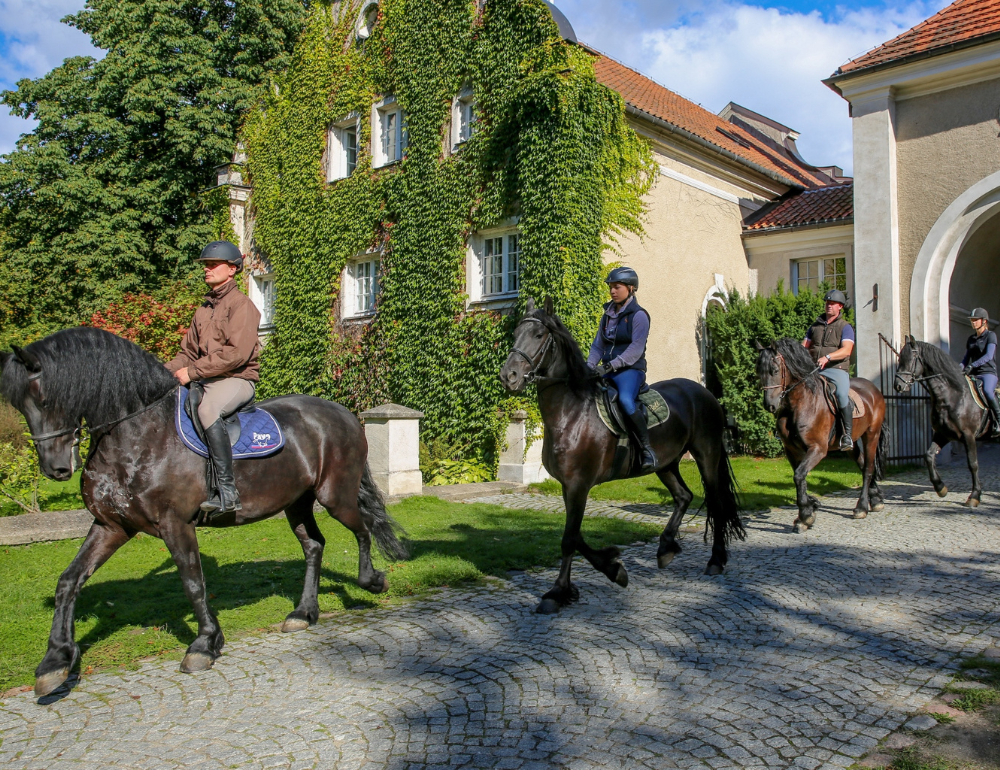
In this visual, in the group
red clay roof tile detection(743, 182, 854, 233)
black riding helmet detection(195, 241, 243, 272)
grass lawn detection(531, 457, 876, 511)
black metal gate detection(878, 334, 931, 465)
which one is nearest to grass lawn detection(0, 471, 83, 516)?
black riding helmet detection(195, 241, 243, 272)

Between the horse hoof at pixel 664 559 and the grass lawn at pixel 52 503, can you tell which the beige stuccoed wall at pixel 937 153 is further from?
the grass lawn at pixel 52 503

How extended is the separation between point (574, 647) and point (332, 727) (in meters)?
1.67

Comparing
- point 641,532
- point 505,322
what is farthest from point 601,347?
point 505,322

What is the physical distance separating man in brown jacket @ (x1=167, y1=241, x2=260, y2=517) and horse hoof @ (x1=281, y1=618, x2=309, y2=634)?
0.93 m

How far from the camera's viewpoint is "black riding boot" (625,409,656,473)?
641 cm

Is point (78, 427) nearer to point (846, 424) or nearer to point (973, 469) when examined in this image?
point (846, 424)

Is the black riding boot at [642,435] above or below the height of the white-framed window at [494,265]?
below

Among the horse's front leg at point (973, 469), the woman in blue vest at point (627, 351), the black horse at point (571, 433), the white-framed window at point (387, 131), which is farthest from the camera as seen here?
the white-framed window at point (387, 131)

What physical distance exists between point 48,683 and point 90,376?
5.36 ft

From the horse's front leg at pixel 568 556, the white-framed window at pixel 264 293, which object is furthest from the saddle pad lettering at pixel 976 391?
the white-framed window at pixel 264 293

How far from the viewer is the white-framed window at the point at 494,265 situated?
1636 centimetres

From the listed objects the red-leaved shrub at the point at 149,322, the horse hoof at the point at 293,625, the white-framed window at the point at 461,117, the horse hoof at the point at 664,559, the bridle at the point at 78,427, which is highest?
the white-framed window at the point at 461,117

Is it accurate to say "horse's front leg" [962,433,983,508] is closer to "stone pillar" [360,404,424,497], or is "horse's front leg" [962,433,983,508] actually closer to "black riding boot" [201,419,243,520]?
"stone pillar" [360,404,424,497]

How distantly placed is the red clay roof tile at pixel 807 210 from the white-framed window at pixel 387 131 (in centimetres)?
907
